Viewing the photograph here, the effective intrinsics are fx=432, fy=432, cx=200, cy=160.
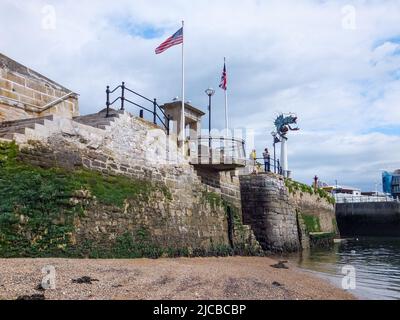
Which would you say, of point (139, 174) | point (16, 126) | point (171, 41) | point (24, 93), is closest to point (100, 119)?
point (139, 174)

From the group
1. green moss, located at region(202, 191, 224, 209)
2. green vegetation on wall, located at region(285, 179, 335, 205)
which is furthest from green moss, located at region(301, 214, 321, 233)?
green moss, located at region(202, 191, 224, 209)

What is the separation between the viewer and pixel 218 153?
60.7ft

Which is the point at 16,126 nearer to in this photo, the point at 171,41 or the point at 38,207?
the point at 38,207

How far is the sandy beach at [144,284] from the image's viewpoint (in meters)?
7.54

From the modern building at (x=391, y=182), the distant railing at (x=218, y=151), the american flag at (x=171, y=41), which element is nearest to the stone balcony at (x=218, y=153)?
the distant railing at (x=218, y=151)

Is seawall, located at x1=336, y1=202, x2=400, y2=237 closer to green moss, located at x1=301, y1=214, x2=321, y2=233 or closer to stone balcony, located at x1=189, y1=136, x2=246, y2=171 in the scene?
green moss, located at x1=301, y1=214, x2=321, y2=233

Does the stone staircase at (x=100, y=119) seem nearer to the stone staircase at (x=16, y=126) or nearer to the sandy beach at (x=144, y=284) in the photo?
the stone staircase at (x=16, y=126)

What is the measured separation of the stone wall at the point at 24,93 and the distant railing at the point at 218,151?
516 centimetres

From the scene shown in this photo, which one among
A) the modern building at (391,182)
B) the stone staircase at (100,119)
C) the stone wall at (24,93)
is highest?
the modern building at (391,182)

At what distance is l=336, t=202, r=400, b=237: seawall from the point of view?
125ft

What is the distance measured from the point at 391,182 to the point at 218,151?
172ft

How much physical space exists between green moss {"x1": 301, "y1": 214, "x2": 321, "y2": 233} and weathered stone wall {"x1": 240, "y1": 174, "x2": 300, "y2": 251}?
21.3 feet
